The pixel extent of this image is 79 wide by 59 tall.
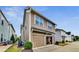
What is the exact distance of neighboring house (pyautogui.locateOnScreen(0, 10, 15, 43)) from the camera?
4803 millimetres

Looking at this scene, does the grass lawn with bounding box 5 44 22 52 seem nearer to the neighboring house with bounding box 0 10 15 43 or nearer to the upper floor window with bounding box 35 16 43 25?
the neighboring house with bounding box 0 10 15 43

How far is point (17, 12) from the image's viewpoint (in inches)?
190

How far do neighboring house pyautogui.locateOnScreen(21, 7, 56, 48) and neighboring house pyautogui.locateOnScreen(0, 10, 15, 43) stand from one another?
12.4 inches

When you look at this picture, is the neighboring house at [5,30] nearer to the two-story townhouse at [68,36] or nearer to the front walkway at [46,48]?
the front walkway at [46,48]

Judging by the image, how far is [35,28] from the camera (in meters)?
4.87

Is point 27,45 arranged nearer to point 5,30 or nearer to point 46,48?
point 46,48

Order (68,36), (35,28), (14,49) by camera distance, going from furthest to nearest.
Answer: (68,36) → (35,28) → (14,49)

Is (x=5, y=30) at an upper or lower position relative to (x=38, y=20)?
lower

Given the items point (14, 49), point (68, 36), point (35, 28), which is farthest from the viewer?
point (68, 36)

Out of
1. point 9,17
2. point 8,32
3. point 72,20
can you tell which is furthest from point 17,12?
point 72,20

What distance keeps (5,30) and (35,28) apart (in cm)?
78

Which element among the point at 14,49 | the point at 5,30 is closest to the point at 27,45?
the point at 14,49

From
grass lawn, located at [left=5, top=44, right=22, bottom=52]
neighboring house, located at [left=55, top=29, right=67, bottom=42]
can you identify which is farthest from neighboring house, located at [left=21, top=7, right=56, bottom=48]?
grass lawn, located at [left=5, top=44, right=22, bottom=52]
